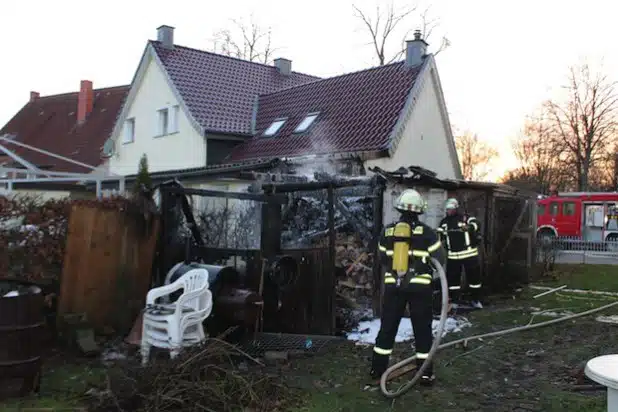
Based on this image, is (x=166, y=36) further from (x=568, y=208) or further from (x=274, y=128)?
(x=568, y=208)

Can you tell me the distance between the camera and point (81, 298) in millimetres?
6637

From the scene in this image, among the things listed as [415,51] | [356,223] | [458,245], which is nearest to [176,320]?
[356,223]

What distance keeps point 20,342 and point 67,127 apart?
29.9 m

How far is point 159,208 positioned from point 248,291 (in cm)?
178

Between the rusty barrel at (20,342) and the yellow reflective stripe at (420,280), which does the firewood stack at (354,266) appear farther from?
the rusty barrel at (20,342)

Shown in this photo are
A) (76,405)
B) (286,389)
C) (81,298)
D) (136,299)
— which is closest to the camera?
(76,405)

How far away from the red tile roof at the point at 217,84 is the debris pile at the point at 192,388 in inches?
574

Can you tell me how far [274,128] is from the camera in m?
19.4

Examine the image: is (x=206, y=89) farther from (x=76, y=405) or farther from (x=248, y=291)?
(x=76, y=405)

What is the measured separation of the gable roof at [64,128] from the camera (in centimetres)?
2828

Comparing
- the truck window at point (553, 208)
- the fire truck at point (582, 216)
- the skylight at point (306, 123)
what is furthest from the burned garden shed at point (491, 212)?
the truck window at point (553, 208)

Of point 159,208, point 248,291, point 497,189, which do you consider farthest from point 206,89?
point 248,291

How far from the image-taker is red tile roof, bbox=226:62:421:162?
16.4 metres

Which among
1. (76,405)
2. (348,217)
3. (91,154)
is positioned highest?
(91,154)
